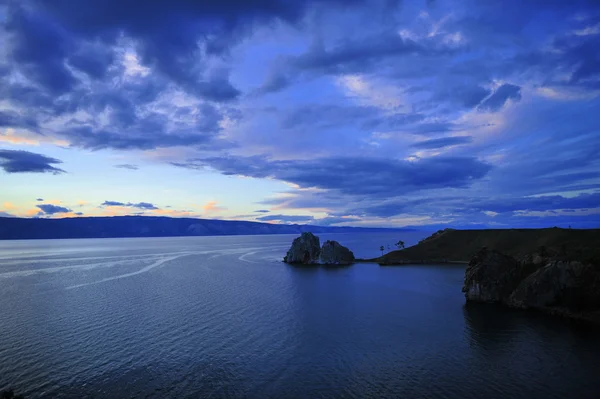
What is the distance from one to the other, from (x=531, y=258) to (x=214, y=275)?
100 m

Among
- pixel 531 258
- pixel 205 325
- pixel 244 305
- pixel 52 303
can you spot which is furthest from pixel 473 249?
pixel 52 303

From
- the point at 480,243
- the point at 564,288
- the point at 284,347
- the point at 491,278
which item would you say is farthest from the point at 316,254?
the point at 284,347

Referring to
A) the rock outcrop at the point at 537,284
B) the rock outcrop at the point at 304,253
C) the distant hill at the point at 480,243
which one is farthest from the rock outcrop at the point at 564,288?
the rock outcrop at the point at 304,253

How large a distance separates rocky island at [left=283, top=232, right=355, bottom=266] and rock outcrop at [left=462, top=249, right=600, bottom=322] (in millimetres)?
96645

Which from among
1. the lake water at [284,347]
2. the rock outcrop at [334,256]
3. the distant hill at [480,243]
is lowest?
the lake water at [284,347]

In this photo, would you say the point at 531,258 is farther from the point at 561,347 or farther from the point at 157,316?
the point at 157,316

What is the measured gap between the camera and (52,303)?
247 ft

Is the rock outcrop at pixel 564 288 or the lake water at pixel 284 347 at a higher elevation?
the rock outcrop at pixel 564 288

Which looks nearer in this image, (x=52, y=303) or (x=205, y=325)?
(x=205, y=325)

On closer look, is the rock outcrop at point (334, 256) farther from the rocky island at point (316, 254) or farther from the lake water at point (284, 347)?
the lake water at point (284, 347)

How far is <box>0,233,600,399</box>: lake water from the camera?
116ft

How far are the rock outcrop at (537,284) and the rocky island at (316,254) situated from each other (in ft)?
317

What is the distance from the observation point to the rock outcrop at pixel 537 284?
63.2 metres

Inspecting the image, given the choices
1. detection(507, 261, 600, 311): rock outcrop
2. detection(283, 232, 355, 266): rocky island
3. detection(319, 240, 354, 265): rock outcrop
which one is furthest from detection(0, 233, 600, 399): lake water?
detection(283, 232, 355, 266): rocky island
